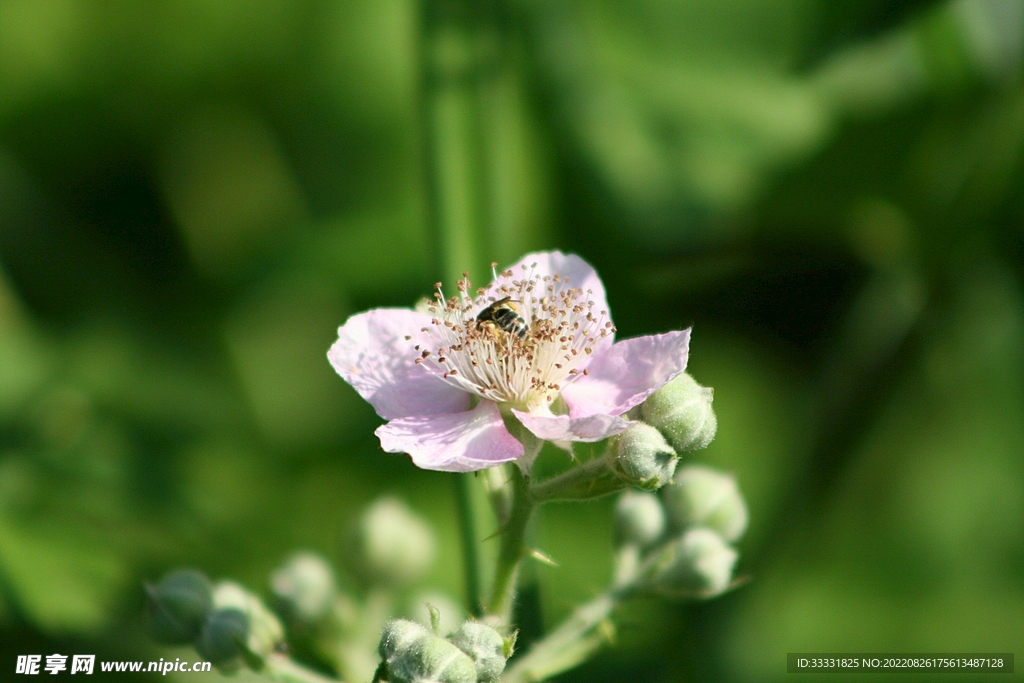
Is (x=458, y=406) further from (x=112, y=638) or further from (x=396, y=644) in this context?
(x=112, y=638)

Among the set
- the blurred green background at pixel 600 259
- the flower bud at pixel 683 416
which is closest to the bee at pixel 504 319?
the flower bud at pixel 683 416

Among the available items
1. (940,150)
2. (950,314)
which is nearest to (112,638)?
(950,314)

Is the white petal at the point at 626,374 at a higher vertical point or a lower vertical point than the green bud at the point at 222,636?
higher

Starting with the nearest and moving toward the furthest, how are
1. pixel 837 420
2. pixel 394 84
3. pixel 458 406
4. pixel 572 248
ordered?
pixel 458 406, pixel 837 420, pixel 572 248, pixel 394 84

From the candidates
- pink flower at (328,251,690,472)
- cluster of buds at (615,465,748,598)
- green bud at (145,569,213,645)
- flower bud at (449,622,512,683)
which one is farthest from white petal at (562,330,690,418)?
green bud at (145,569,213,645)

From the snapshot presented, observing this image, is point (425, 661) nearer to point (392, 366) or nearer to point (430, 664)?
point (430, 664)

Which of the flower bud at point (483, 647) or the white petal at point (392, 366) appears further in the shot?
the white petal at point (392, 366)

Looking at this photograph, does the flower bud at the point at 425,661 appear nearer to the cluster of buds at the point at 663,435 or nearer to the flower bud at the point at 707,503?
the cluster of buds at the point at 663,435
